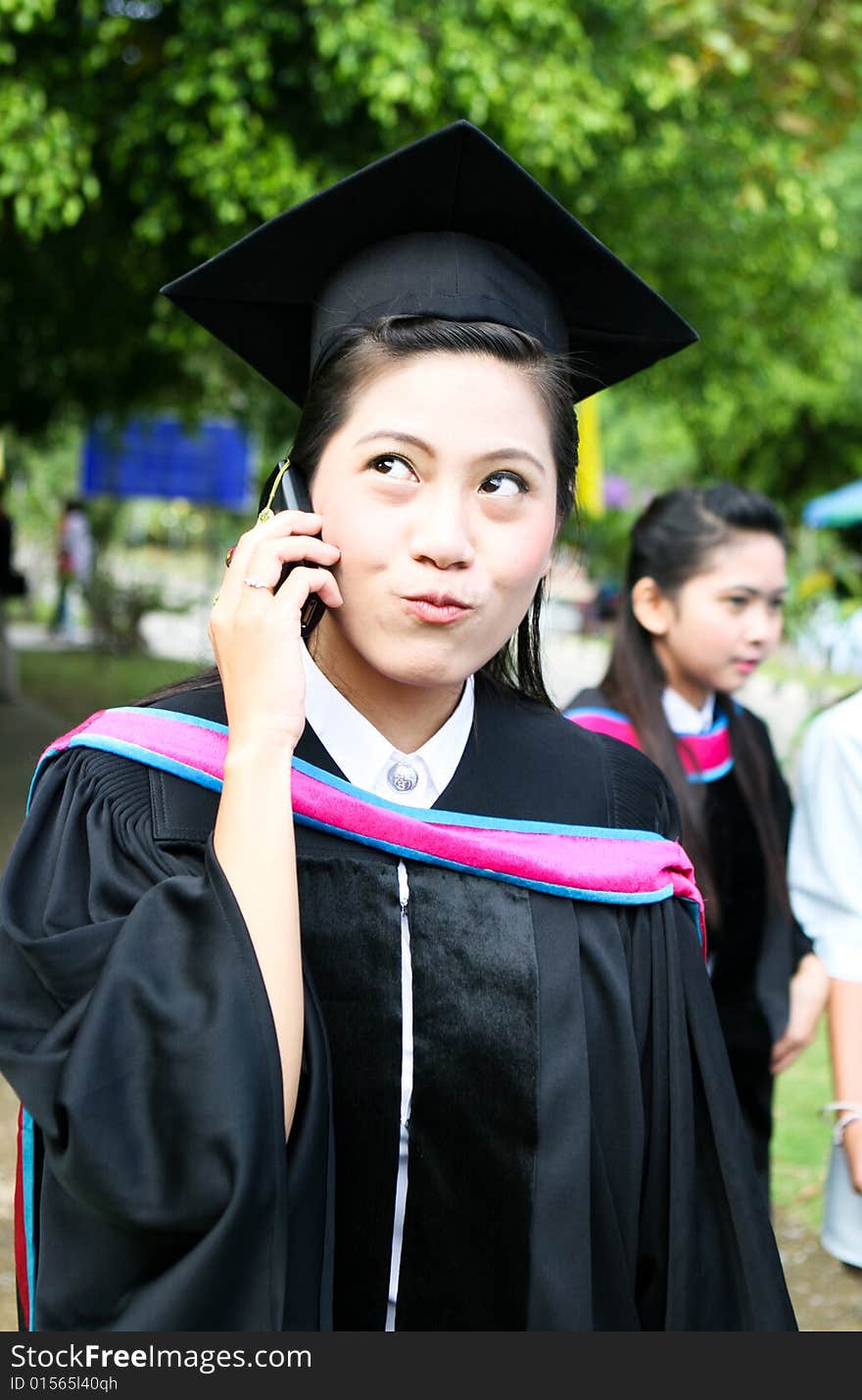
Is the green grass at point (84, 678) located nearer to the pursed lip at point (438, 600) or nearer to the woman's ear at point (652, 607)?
the woman's ear at point (652, 607)

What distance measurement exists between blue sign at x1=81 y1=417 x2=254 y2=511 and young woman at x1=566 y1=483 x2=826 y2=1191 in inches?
525

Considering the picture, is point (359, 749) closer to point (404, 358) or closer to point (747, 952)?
point (404, 358)

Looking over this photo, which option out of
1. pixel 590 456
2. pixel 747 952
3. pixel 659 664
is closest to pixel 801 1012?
pixel 747 952

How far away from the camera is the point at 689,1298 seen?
169 cm

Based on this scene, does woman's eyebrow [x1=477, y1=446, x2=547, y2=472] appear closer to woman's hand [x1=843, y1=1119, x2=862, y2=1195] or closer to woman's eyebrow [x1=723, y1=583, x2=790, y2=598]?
woman's hand [x1=843, y1=1119, x2=862, y2=1195]

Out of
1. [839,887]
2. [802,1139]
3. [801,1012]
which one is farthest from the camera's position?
[802,1139]

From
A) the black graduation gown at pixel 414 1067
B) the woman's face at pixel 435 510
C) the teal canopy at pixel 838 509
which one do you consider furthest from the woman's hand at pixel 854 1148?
the teal canopy at pixel 838 509

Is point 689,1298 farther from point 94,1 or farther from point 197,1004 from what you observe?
point 94,1

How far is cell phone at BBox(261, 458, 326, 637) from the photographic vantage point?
1658mm

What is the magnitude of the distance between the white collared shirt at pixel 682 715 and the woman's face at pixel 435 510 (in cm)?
182

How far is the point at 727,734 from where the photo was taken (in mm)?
3547

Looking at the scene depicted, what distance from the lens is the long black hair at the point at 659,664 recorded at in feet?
10.9

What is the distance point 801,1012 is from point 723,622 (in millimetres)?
904

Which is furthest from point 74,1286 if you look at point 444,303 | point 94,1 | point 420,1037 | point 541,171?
point 541,171
